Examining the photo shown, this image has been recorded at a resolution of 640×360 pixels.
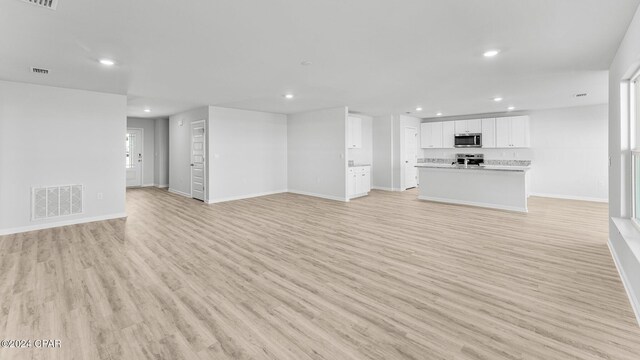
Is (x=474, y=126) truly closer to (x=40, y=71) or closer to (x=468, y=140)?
(x=468, y=140)

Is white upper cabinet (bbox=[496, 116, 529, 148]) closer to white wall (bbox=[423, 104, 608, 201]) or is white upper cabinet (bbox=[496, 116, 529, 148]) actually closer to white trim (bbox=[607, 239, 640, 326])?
white wall (bbox=[423, 104, 608, 201])

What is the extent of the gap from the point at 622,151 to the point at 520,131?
5644 mm

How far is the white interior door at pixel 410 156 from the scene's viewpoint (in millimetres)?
9578

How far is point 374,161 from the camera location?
32.3 feet

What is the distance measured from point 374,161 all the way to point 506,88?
4.96 m

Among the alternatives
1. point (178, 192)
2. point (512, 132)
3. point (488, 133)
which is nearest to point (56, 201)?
point (178, 192)

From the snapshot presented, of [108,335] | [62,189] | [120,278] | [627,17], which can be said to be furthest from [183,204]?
[627,17]

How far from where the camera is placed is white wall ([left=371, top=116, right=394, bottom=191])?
30.9 ft

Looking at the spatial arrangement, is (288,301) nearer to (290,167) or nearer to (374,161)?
(290,167)

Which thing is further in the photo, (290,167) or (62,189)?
(290,167)

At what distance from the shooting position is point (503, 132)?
8.30 meters

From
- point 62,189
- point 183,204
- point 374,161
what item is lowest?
point 183,204

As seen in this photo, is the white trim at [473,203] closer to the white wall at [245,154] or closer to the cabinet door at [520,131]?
the cabinet door at [520,131]

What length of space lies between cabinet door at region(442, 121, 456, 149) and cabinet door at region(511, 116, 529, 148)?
5.23 ft
